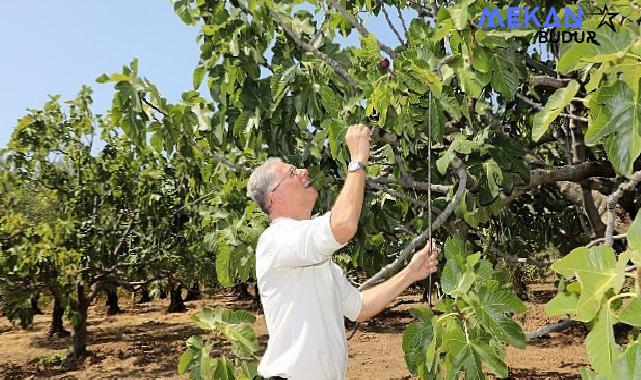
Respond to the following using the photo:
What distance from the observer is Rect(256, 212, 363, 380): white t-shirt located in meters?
2.26

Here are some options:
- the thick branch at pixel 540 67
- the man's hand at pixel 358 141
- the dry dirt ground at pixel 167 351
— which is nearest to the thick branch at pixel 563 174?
the thick branch at pixel 540 67

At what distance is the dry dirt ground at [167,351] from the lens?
39.1 ft

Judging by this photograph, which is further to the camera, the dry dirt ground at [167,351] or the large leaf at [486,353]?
the dry dirt ground at [167,351]

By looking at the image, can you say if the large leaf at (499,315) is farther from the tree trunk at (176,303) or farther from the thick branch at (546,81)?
the tree trunk at (176,303)

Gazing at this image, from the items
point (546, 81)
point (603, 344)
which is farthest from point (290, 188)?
point (546, 81)

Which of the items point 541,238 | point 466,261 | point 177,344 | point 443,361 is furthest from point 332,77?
point 177,344

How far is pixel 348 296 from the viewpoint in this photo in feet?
8.86

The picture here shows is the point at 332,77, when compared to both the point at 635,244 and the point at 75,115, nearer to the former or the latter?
the point at 635,244

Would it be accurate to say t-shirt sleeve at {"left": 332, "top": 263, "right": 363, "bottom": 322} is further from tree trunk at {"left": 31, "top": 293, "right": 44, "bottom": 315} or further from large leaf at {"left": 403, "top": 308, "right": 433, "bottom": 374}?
tree trunk at {"left": 31, "top": 293, "right": 44, "bottom": 315}

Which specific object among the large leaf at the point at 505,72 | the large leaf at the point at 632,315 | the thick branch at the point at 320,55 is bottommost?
the large leaf at the point at 632,315

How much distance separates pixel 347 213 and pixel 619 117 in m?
0.99

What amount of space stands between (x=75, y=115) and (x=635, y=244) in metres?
13.4

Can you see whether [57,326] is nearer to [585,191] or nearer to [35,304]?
[35,304]

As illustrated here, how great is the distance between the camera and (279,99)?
2.97m
